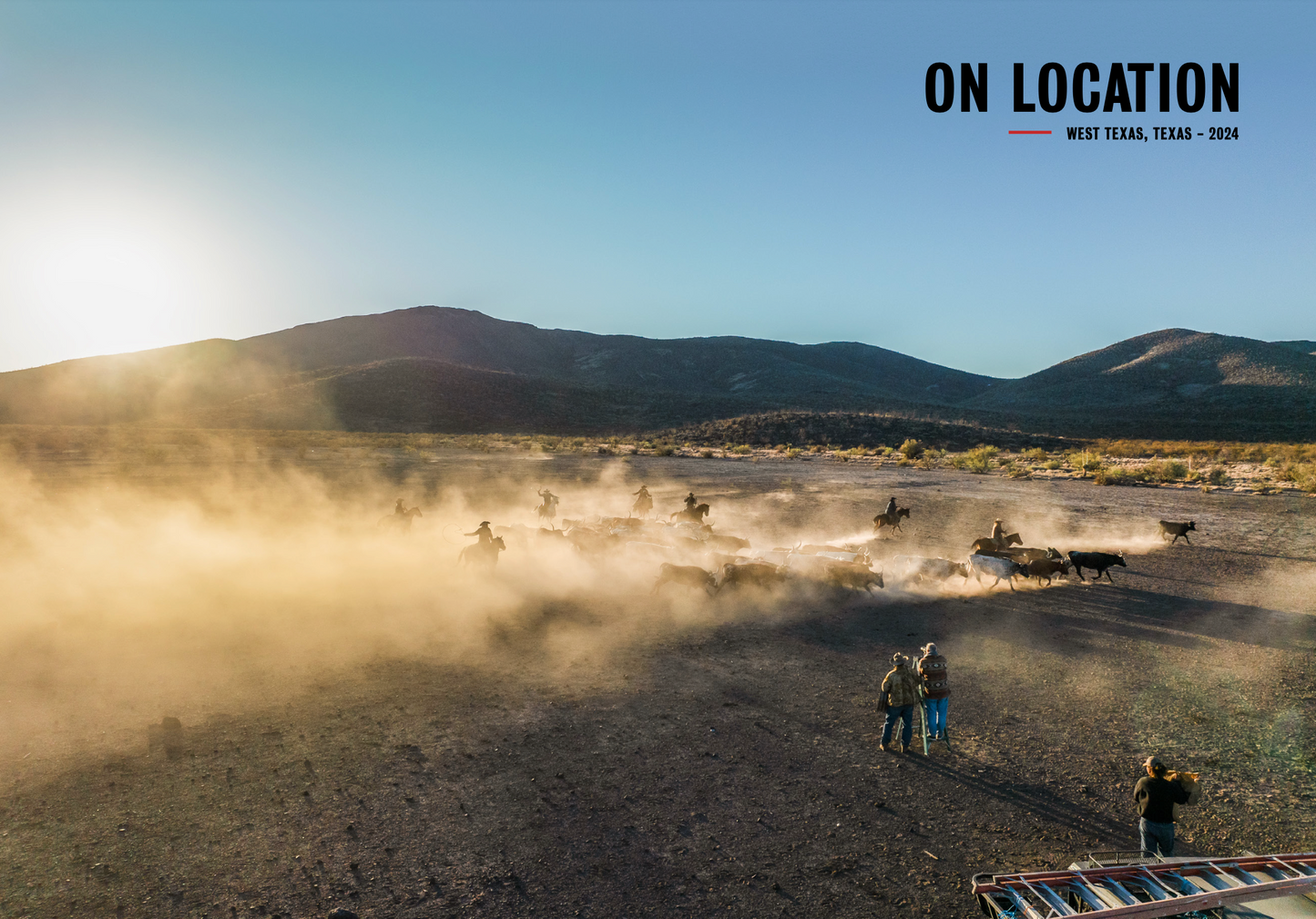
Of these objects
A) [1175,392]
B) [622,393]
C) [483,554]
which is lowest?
[483,554]

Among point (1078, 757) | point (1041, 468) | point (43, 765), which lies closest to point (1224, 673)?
point (1078, 757)

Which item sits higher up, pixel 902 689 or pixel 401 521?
pixel 401 521

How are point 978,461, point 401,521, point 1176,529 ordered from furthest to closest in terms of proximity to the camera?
point 978,461 < point 401,521 < point 1176,529

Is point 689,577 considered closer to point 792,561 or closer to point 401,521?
point 792,561

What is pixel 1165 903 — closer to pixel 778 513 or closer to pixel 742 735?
pixel 742 735

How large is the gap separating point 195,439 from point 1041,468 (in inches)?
A: 2586

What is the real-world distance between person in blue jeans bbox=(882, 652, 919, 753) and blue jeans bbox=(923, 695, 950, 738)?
266mm

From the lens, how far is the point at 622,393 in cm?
10581

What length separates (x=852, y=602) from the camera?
15.0 metres

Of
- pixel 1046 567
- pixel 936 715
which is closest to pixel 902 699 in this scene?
pixel 936 715

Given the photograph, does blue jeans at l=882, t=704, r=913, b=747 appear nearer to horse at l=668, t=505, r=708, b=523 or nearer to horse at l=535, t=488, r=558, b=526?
horse at l=668, t=505, r=708, b=523

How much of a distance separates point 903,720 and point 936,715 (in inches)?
20.0

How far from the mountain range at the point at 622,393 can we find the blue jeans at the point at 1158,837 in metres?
73.3

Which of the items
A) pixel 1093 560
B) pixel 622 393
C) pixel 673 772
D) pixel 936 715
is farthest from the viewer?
pixel 622 393
